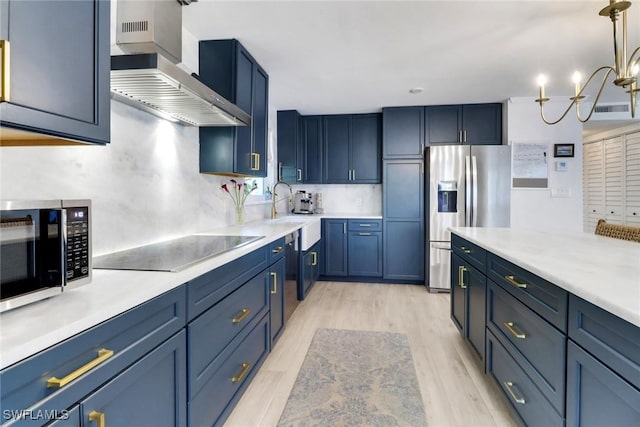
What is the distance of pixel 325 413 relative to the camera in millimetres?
1715

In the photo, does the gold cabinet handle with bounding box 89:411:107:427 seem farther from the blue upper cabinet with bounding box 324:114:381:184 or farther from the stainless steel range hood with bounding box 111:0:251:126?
the blue upper cabinet with bounding box 324:114:381:184

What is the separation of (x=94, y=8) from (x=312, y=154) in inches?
150

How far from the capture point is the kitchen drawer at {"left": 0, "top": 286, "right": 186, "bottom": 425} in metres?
0.61

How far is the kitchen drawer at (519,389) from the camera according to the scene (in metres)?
1.24

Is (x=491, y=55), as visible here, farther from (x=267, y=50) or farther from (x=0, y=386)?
(x=0, y=386)

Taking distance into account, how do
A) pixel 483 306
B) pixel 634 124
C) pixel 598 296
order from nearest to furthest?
pixel 598 296 < pixel 483 306 < pixel 634 124

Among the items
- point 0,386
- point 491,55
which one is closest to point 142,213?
point 0,386

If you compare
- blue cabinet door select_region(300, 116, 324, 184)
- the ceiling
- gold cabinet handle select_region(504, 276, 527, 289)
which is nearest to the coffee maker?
blue cabinet door select_region(300, 116, 324, 184)

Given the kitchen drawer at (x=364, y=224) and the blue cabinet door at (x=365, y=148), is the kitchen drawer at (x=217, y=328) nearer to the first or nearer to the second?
the kitchen drawer at (x=364, y=224)

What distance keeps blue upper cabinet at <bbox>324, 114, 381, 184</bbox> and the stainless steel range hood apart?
9.31 feet

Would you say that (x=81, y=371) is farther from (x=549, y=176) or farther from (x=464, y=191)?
(x=549, y=176)

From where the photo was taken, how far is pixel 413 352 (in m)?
2.40

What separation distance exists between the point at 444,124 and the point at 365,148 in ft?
3.52

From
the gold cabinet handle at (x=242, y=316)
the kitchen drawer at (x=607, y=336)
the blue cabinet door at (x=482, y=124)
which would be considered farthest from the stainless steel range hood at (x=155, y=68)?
the blue cabinet door at (x=482, y=124)
